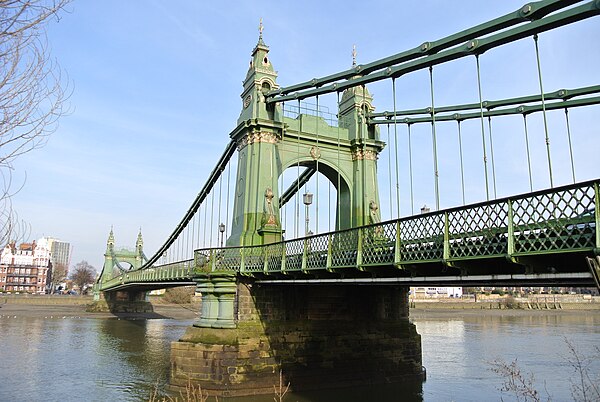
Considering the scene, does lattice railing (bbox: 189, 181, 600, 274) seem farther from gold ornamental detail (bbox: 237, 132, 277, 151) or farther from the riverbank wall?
the riverbank wall

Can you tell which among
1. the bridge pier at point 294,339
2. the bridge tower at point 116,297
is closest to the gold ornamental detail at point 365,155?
the bridge pier at point 294,339

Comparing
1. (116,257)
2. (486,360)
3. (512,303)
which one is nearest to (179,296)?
(116,257)

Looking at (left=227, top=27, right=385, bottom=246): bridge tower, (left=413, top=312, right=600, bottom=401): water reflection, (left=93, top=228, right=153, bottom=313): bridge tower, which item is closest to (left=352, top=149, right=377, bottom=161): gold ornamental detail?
(left=227, top=27, right=385, bottom=246): bridge tower

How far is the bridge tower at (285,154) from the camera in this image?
21266mm

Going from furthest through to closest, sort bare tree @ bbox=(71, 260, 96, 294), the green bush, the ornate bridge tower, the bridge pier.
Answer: bare tree @ bbox=(71, 260, 96, 294) < the green bush < the ornate bridge tower < the bridge pier

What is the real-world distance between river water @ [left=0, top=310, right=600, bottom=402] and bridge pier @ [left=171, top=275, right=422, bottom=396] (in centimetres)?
73

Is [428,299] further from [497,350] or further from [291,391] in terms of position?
[291,391]

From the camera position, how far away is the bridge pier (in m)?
17.2

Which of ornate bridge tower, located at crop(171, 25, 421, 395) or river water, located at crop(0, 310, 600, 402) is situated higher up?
ornate bridge tower, located at crop(171, 25, 421, 395)

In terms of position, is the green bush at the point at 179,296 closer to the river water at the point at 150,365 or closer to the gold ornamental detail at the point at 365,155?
the river water at the point at 150,365

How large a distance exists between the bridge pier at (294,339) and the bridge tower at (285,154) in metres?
3.00

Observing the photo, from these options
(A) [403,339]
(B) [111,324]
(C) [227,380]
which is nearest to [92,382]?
(C) [227,380]

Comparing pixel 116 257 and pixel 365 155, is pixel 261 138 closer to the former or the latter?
pixel 365 155

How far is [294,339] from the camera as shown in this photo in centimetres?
1830
